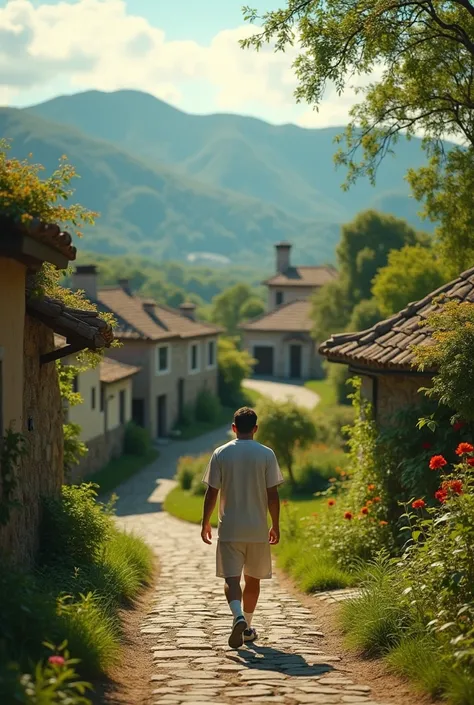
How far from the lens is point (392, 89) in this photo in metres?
15.3

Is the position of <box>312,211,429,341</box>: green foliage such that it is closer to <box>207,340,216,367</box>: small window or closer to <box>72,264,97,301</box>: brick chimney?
<box>207,340,216,367</box>: small window

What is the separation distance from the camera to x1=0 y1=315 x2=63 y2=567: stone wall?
8.66 meters

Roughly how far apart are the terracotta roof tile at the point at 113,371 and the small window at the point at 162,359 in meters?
3.16

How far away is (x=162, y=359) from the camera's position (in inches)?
1634

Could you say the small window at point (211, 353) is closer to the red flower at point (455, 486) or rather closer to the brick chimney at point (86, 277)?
the brick chimney at point (86, 277)

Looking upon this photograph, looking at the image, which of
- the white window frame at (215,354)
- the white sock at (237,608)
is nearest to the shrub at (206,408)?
the white window frame at (215,354)

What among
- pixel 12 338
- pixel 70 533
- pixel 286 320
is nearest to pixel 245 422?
pixel 12 338

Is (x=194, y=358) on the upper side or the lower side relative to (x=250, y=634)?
upper

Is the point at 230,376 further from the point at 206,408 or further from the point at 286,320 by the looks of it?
the point at 286,320

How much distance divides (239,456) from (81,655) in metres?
2.08

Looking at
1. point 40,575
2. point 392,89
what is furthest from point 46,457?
point 392,89

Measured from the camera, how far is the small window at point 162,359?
1607 inches

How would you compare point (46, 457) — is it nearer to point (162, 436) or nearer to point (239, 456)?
point (239, 456)

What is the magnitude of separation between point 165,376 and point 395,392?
99.2ft
